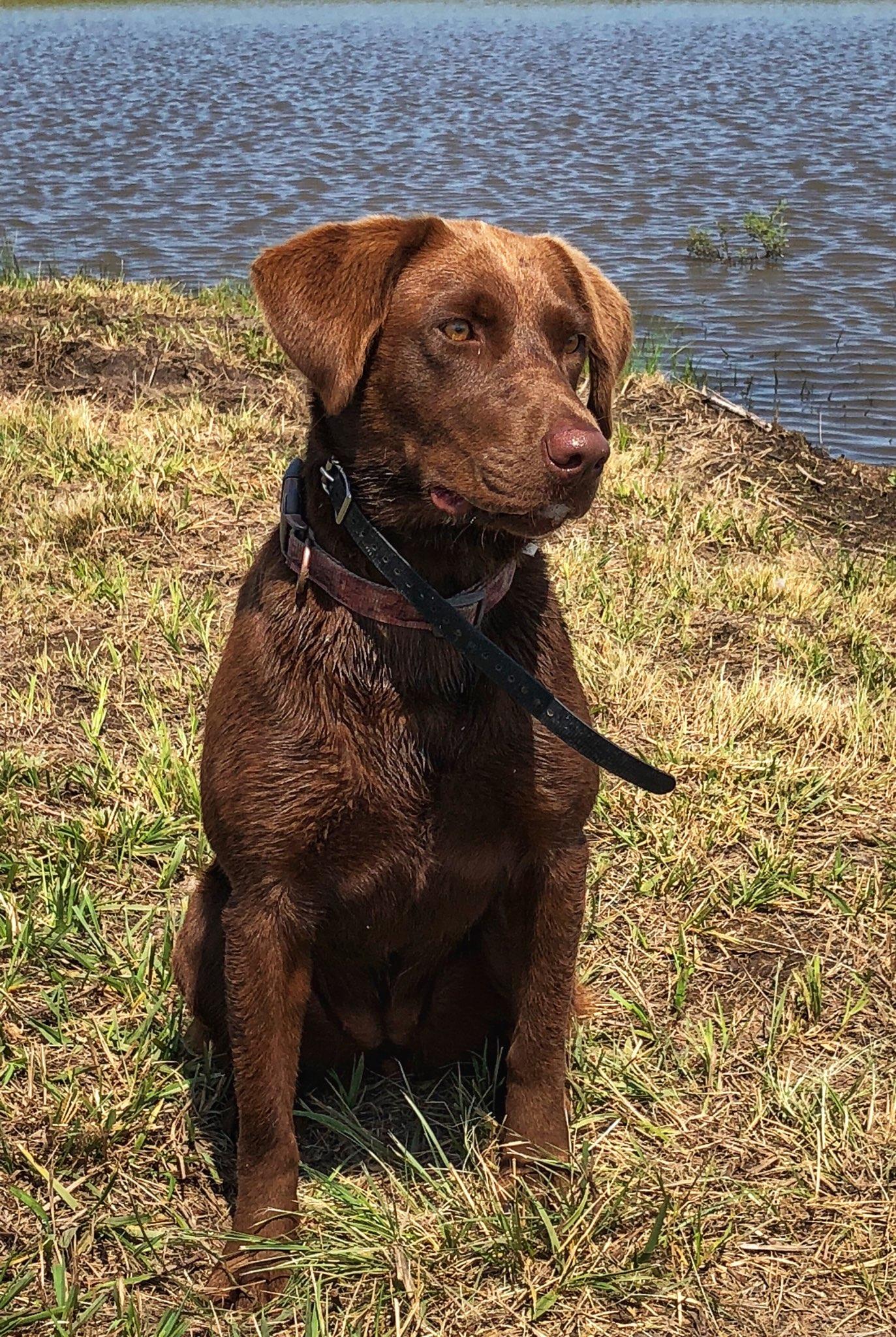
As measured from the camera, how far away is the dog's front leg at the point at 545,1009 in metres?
2.88

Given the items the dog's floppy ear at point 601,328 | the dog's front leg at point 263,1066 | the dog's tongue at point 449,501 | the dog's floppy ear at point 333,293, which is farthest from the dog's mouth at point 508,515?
the dog's front leg at point 263,1066

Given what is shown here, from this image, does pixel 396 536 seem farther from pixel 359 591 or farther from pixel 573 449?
pixel 573 449

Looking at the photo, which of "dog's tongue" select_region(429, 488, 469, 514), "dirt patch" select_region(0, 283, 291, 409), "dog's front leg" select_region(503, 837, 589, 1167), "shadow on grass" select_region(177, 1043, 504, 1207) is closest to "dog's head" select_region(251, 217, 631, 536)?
"dog's tongue" select_region(429, 488, 469, 514)

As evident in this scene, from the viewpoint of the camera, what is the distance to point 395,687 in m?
2.76

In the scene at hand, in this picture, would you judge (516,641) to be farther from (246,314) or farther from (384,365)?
(246,314)

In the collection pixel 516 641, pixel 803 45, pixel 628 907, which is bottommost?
pixel 803 45

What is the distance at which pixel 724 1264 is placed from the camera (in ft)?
9.34

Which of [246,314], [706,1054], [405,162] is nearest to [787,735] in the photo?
[706,1054]

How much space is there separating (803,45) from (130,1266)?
23.8 meters

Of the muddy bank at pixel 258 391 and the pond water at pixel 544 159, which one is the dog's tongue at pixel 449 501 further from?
the pond water at pixel 544 159

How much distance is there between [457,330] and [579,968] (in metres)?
1.65

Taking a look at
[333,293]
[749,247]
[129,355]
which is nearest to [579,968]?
[333,293]

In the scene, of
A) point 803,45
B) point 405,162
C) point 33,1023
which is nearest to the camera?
point 33,1023

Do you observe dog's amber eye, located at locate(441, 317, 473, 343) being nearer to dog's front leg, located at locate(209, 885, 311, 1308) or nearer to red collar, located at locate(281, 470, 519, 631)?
red collar, located at locate(281, 470, 519, 631)
